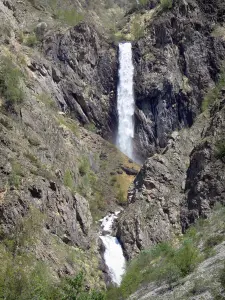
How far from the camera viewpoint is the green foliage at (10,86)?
55500mm

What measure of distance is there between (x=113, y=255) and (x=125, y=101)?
3879cm

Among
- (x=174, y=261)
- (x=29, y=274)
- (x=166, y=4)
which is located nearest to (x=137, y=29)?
(x=166, y=4)

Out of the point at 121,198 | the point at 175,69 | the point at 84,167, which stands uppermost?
the point at 175,69

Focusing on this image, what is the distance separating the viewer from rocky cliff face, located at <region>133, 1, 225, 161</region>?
80.2 meters

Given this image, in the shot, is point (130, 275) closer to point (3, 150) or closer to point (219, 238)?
point (219, 238)

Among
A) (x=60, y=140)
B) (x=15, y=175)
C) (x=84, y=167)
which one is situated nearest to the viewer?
(x=15, y=175)

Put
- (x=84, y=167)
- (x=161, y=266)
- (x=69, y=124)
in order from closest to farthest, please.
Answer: (x=161, y=266) → (x=84, y=167) → (x=69, y=124)

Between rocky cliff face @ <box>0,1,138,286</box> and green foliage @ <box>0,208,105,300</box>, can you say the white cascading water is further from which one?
green foliage @ <box>0,208,105,300</box>

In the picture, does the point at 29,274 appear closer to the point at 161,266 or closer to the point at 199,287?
the point at 161,266

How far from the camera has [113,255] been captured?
52188 mm

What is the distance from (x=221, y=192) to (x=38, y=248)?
23719mm

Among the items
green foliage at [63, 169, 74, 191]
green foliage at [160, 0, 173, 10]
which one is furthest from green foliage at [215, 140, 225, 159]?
green foliage at [160, 0, 173, 10]

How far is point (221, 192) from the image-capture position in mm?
52969

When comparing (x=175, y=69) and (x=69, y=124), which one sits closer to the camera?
(x=69, y=124)
